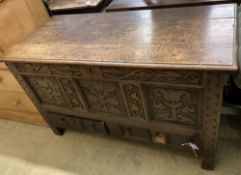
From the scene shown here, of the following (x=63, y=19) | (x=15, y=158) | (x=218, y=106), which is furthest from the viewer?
(x=15, y=158)

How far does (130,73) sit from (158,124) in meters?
0.34

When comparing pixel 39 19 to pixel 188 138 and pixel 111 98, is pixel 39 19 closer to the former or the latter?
pixel 111 98

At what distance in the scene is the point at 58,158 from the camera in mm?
1474

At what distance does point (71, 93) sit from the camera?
4.00ft

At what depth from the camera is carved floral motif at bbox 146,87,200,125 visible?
94cm

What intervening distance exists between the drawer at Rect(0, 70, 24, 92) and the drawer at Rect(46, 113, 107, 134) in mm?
Result: 285

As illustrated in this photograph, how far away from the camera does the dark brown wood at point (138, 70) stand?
849 mm

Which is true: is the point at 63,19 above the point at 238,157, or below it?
above

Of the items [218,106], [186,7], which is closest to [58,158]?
[218,106]

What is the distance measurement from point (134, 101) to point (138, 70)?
0.69ft

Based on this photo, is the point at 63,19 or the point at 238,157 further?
the point at 63,19

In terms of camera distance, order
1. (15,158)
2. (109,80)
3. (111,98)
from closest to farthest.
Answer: (109,80) < (111,98) < (15,158)

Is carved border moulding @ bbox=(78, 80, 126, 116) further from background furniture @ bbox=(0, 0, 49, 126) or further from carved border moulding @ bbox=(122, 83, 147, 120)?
background furniture @ bbox=(0, 0, 49, 126)

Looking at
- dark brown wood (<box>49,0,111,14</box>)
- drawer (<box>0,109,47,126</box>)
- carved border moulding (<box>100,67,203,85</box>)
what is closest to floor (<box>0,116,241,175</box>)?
drawer (<box>0,109,47,126</box>)
